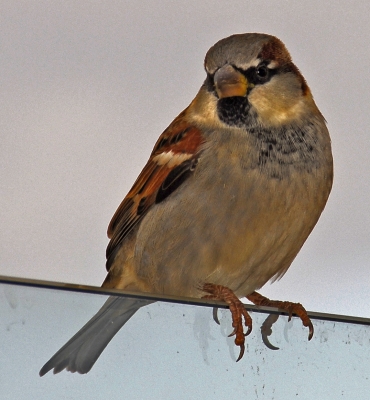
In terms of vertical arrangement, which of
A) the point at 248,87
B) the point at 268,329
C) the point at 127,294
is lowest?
the point at 268,329

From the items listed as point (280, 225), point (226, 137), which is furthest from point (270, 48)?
point (280, 225)

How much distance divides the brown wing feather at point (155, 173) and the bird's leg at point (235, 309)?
0.20m

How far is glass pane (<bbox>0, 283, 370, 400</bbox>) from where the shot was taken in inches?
26.4

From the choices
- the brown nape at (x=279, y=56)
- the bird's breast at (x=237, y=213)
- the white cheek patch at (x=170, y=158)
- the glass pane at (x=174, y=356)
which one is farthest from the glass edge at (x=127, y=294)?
the brown nape at (x=279, y=56)

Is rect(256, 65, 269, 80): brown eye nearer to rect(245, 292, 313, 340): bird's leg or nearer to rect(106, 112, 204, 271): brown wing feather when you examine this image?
rect(106, 112, 204, 271): brown wing feather

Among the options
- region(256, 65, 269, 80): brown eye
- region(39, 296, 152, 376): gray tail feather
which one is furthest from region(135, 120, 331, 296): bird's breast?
region(39, 296, 152, 376): gray tail feather

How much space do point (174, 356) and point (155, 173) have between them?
677 millimetres

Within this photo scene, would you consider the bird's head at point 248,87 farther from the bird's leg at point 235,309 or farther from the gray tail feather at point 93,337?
the gray tail feather at point 93,337

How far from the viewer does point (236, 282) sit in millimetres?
1286

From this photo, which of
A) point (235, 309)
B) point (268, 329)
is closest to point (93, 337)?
point (268, 329)

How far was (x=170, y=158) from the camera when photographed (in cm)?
132

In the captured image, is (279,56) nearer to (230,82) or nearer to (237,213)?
(230,82)

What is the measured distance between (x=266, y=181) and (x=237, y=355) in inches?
18.8

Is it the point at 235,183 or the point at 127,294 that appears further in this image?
the point at 235,183
